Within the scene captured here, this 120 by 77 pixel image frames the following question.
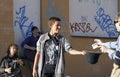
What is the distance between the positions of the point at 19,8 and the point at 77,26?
2.36 metres

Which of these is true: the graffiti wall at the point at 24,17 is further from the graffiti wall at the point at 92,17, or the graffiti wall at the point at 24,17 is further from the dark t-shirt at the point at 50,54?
the dark t-shirt at the point at 50,54

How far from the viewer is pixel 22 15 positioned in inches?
475

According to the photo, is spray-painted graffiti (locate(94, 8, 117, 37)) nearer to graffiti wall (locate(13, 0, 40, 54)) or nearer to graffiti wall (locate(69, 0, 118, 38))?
graffiti wall (locate(69, 0, 118, 38))

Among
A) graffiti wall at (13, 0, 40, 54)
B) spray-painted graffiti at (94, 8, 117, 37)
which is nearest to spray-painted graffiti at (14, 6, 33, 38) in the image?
graffiti wall at (13, 0, 40, 54)

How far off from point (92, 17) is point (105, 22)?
0.75 meters

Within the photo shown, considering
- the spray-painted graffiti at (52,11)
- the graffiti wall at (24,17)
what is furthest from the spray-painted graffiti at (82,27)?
the graffiti wall at (24,17)

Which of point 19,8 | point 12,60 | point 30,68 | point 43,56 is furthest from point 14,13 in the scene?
point 43,56

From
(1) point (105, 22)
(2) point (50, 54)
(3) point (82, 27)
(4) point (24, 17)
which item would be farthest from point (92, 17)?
(2) point (50, 54)

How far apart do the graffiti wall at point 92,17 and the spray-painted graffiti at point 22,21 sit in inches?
66.5

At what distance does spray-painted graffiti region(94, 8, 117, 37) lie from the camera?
1447 centimetres

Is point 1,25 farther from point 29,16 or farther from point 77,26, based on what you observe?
point 77,26

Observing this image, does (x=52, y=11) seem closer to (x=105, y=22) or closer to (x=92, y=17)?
(x=92, y=17)

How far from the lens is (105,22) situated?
14758 mm

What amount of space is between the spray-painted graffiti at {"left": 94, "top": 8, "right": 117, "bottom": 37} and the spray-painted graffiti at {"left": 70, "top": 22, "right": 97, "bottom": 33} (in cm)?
37
